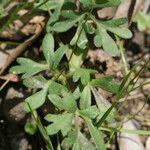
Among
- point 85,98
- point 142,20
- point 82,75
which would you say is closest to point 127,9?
point 142,20

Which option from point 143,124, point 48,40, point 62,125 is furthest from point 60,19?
point 143,124

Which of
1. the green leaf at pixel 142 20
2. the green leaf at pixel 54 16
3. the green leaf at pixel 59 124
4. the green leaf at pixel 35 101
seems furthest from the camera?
the green leaf at pixel 142 20

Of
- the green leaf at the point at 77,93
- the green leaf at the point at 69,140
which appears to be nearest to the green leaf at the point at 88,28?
the green leaf at the point at 77,93

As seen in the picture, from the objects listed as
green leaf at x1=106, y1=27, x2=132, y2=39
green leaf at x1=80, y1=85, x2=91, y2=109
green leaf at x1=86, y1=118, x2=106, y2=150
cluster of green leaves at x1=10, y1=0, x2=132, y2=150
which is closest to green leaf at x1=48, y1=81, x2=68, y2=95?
cluster of green leaves at x1=10, y1=0, x2=132, y2=150

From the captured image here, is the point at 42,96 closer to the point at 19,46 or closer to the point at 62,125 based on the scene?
the point at 62,125

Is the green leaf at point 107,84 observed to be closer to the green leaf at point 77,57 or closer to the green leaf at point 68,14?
the green leaf at point 77,57

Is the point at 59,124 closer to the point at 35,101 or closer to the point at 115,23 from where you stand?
the point at 35,101
